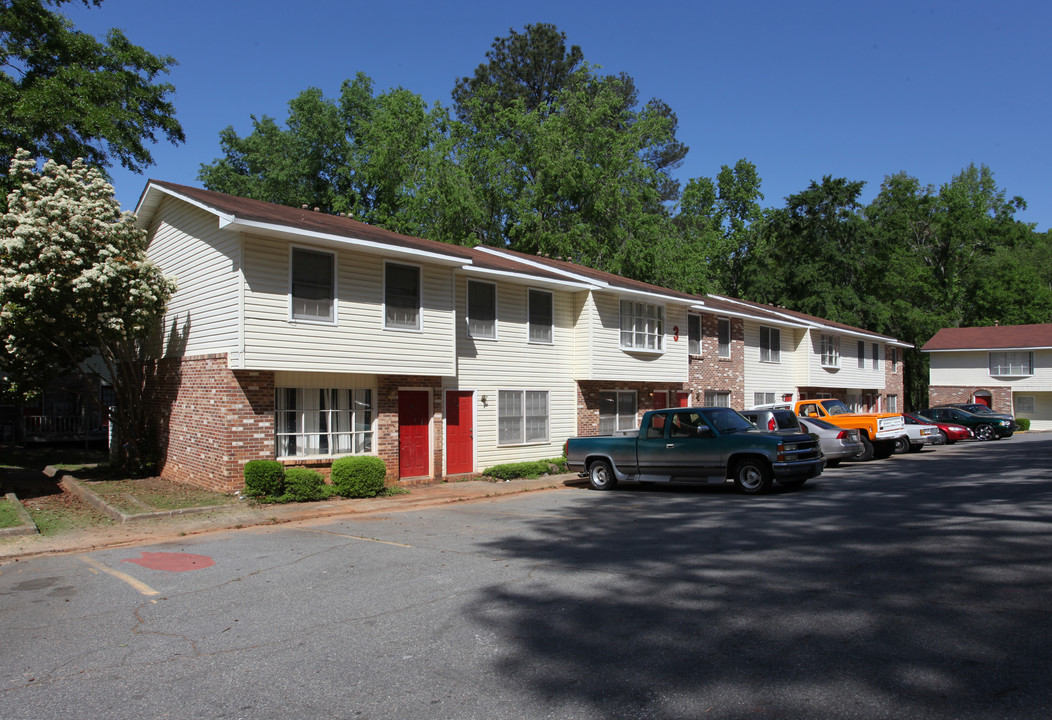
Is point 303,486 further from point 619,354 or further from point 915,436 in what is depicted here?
point 915,436

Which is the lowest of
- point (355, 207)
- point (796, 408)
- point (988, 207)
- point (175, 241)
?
point (796, 408)

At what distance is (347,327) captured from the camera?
15969mm

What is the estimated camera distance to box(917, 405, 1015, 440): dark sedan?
35.3 meters

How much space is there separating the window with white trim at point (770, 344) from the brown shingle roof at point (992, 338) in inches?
948

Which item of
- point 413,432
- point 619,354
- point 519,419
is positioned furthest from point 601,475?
point 619,354

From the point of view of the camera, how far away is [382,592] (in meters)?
7.66

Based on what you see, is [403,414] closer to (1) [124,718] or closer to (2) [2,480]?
(2) [2,480]

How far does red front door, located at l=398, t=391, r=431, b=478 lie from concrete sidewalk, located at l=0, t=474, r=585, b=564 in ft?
2.16

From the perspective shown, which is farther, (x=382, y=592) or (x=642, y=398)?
(x=642, y=398)

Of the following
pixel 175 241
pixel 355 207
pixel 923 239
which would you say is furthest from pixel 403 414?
pixel 923 239

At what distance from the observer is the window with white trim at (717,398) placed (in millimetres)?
29047

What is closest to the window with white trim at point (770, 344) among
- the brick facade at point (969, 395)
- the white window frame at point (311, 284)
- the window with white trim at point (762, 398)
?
the window with white trim at point (762, 398)

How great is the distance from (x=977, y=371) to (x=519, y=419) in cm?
4262

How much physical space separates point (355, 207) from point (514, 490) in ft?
91.1
